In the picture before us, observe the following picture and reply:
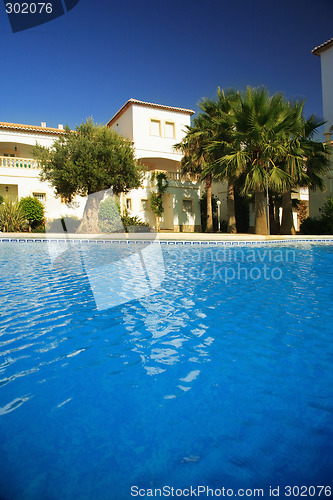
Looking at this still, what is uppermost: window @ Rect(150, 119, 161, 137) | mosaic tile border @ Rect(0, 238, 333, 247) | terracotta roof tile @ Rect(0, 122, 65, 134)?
window @ Rect(150, 119, 161, 137)

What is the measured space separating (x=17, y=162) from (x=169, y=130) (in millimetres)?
12749

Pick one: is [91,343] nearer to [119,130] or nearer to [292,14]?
[292,14]

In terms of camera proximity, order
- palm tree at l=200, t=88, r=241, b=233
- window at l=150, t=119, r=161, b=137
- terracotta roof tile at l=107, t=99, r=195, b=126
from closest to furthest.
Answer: palm tree at l=200, t=88, r=241, b=233
terracotta roof tile at l=107, t=99, r=195, b=126
window at l=150, t=119, r=161, b=137

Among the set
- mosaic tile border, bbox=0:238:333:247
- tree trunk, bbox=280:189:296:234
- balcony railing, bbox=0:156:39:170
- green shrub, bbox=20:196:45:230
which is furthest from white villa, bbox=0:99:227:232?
tree trunk, bbox=280:189:296:234

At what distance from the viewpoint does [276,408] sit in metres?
2.15

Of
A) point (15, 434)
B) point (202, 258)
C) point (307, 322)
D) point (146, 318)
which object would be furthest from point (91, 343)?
point (202, 258)

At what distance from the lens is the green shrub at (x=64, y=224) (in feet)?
69.6

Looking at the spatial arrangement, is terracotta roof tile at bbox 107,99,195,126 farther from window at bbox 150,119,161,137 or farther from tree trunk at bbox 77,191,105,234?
tree trunk at bbox 77,191,105,234

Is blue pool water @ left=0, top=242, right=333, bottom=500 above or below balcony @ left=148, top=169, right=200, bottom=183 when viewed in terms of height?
below

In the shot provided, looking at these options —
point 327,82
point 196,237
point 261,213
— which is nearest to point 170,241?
point 196,237

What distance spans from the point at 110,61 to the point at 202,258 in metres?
14.3

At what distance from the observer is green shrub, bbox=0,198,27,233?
19234mm

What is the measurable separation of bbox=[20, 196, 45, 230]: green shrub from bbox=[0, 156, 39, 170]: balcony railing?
12.1 ft

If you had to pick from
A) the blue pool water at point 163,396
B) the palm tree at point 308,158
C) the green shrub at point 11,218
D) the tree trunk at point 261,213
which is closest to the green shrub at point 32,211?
the green shrub at point 11,218
